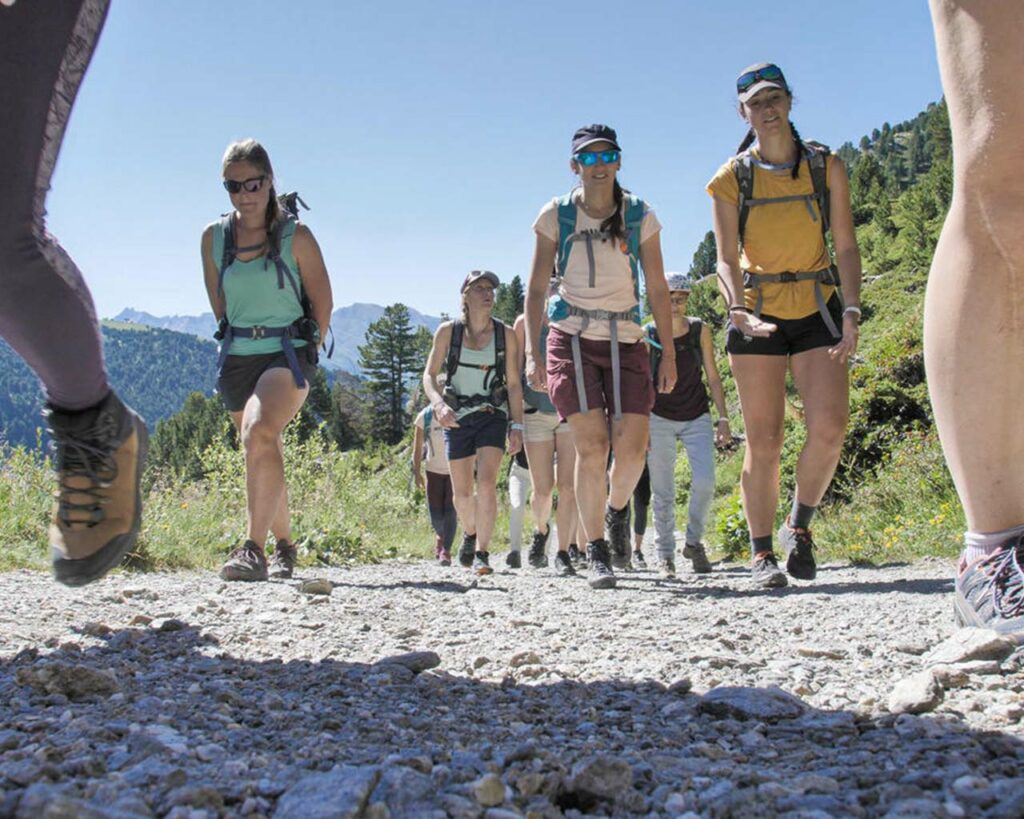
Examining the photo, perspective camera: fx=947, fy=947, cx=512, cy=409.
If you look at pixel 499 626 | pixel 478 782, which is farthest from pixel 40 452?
pixel 478 782

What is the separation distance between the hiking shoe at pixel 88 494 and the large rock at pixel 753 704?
141cm

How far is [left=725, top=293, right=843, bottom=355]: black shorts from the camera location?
195 inches

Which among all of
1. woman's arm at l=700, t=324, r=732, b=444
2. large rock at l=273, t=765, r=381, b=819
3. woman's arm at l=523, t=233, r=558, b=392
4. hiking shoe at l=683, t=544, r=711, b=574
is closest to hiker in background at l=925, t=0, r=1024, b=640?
large rock at l=273, t=765, r=381, b=819

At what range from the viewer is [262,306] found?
5465 millimetres

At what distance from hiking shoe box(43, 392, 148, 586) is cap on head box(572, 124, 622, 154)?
3.97 m

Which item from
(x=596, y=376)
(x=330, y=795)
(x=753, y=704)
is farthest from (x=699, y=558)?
(x=330, y=795)

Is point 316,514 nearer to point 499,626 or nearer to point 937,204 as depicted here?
point 499,626

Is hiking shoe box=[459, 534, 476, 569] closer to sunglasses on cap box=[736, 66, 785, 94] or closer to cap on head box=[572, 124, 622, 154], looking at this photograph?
cap on head box=[572, 124, 622, 154]

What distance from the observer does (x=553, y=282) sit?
5.98 m

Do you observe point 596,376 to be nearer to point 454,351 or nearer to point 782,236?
point 782,236

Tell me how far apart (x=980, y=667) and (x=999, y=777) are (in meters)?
0.72

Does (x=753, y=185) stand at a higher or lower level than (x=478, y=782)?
higher

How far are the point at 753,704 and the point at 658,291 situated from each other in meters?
4.12

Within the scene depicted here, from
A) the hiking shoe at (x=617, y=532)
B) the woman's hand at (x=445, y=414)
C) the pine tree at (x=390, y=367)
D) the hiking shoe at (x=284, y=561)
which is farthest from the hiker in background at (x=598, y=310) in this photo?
the pine tree at (x=390, y=367)
